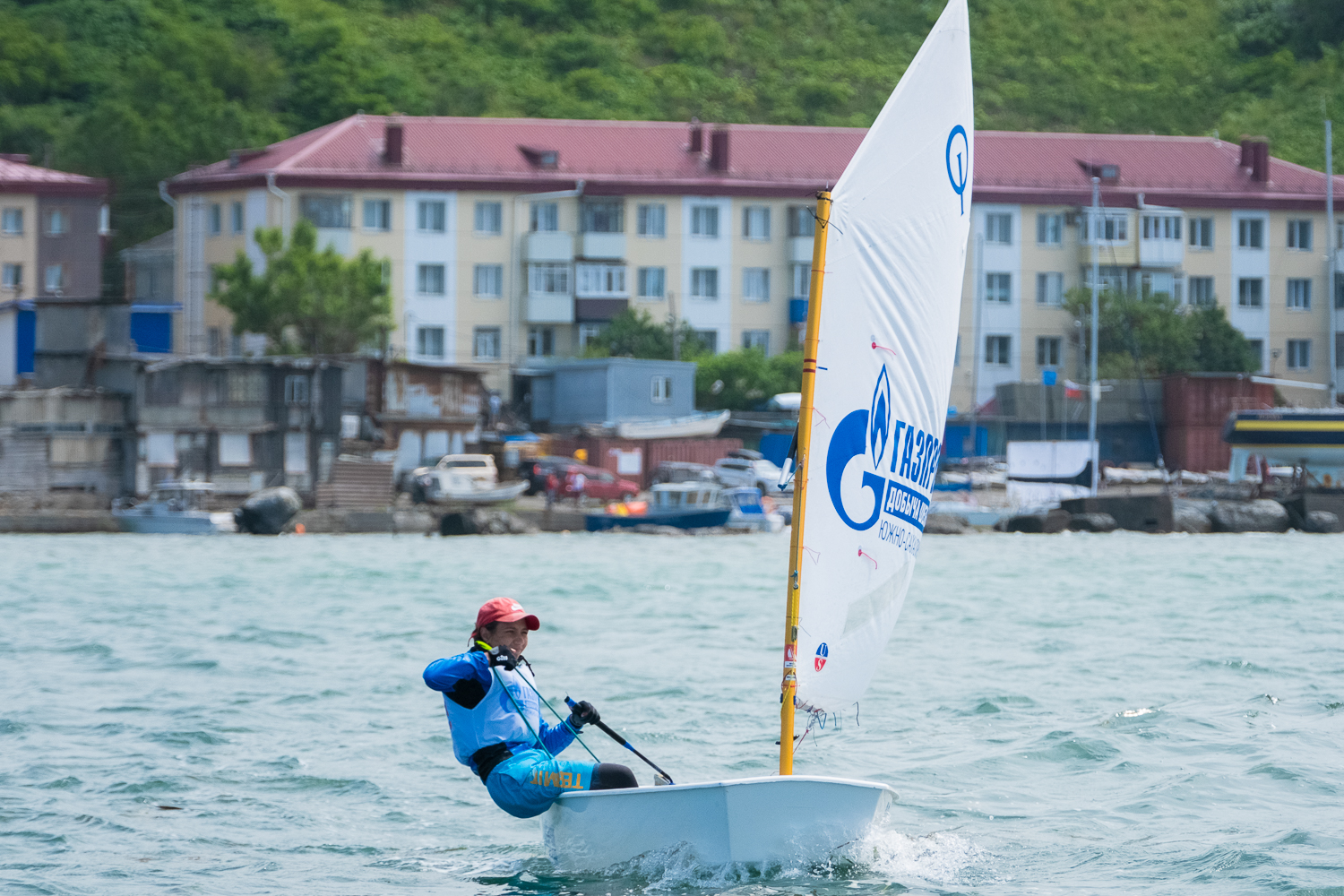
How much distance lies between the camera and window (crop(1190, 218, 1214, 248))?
201 feet

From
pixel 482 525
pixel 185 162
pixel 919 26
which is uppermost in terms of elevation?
pixel 919 26

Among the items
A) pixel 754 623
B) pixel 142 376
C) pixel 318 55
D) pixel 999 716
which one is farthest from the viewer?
pixel 318 55

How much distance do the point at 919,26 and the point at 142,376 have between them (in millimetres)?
83007

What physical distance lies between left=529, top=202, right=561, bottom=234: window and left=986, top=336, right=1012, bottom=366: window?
655 inches

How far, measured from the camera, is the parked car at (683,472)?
48.5m

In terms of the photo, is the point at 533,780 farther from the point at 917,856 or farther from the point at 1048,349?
the point at 1048,349

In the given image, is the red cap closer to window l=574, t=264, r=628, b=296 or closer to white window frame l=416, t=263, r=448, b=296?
window l=574, t=264, r=628, b=296

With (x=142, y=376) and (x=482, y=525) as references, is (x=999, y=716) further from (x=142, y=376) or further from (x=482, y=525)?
(x=142, y=376)

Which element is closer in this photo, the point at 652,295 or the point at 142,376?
the point at 142,376

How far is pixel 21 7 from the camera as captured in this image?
3406 inches

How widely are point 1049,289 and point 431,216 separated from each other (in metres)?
23.4

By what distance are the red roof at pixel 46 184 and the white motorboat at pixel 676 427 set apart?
77.9 ft

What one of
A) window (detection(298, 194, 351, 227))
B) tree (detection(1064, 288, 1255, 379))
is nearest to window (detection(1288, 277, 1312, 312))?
tree (detection(1064, 288, 1255, 379))

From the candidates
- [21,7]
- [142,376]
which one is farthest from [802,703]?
[21,7]
